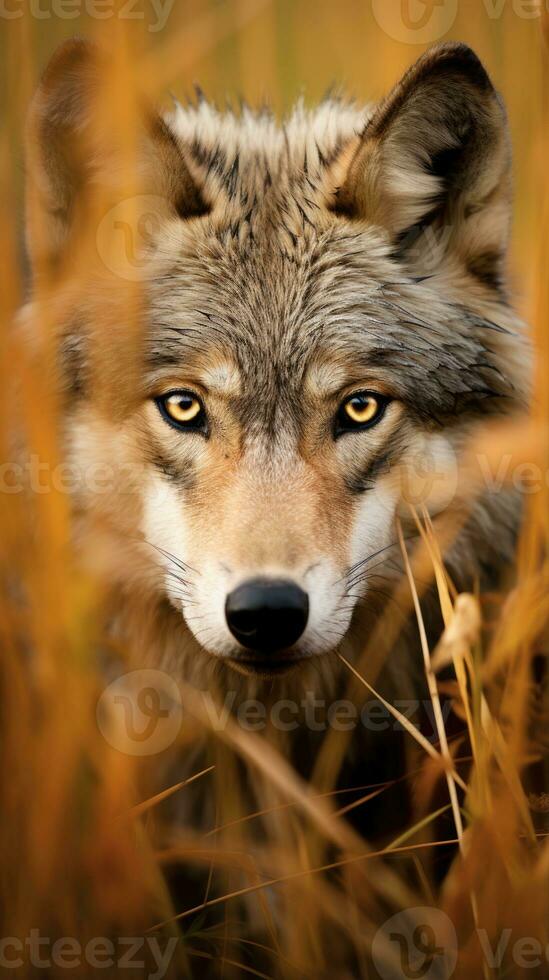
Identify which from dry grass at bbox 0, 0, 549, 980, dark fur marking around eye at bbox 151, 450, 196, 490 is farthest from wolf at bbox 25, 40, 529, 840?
dry grass at bbox 0, 0, 549, 980

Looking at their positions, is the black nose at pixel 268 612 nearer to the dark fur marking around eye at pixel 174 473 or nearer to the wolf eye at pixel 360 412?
the dark fur marking around eye at pixel 174 473

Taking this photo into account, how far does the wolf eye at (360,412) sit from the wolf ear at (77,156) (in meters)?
0.86

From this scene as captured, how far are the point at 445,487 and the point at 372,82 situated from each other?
9.95 feet

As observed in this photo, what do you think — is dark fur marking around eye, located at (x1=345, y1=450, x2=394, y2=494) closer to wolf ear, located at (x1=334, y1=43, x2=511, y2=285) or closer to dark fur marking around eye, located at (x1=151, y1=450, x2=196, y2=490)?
dark fur marking around eye, located at (x1=151, y1=450, x2=196, y2=490)

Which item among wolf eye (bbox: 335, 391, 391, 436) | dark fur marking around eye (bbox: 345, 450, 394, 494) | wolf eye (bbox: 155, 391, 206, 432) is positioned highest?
wolf eye (bbox: 155, 391, 206, 432)

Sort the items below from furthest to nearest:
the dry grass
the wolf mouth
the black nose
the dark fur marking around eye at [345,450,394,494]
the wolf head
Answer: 1. the dark fur marking around eye at [345,450,394,494]
2. the wolf head
3. the wolf mouth
4. the black nose
5. the dry grass

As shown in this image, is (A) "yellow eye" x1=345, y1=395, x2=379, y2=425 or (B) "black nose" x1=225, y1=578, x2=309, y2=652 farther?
(A) "yellow eye" x1=345, y1=395, x2=379, y2=425

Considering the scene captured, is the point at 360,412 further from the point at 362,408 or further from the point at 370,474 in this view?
the point at 370,474

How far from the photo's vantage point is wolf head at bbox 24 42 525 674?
242 centimetres

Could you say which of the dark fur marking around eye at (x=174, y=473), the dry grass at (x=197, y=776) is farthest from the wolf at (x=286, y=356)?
the dry grass at (x=197, y=776)

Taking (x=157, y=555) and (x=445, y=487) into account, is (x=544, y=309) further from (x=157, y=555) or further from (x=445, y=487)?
(x=157, y=555)

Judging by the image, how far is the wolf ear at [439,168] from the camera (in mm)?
2480

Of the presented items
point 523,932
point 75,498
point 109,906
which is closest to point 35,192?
point 75,498

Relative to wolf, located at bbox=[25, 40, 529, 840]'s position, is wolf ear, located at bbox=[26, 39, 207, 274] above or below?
above
